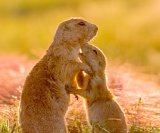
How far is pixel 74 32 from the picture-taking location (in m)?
8.66

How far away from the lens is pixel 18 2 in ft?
78.6

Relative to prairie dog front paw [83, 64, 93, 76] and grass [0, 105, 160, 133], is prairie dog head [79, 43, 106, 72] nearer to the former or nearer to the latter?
prairie dog front paw [83, 64, 93, 76]

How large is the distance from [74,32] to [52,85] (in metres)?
0.70

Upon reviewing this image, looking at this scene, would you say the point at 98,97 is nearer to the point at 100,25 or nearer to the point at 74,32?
the point at 74,32

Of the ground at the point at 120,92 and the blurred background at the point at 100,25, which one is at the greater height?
the blurred background at the point at 100,25

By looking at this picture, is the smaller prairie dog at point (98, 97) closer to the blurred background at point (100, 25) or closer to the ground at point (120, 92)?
→ the ground at point (120, 92)

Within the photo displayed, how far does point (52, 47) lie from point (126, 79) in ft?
7.60

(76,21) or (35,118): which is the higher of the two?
(76,21)

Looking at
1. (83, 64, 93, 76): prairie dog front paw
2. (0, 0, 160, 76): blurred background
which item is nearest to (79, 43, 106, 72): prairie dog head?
(83, 64, 93, 76): prairie dog front paw

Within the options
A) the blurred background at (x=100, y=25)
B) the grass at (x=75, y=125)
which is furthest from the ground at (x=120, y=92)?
the blurred background at (x=100, y=25)

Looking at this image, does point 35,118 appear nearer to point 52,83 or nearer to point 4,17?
point 52,83

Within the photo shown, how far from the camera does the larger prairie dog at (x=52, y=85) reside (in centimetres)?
808

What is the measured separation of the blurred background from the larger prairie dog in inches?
239

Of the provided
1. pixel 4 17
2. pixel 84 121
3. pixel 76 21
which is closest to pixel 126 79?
pixel 84 121
